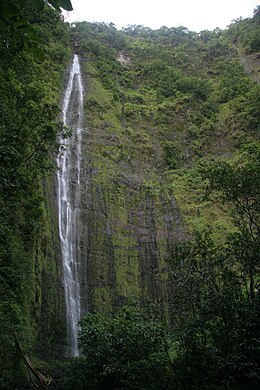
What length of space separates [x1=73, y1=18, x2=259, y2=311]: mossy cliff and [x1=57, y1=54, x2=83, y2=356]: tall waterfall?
1.54 feet

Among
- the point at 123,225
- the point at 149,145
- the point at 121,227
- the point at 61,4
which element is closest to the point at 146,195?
the point at 123,225

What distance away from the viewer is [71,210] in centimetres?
2086

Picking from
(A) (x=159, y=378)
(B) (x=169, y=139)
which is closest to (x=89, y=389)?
(A) (x=159, y=378)

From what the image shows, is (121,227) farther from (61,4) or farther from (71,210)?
(61,4)

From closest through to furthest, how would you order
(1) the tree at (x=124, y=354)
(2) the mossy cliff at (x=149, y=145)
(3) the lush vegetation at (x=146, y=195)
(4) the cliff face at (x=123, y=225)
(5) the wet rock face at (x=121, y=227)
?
1. (3) the lush vegetation at (x=146, y=195)
2. (1) the tree at (x=124, y=354)
3. (5) the wet rock face at (x=121, y=227)
4. (4) the cliff face at (x=123, y=225)
5. (2) the mossy cliff at (x=149, y=145)

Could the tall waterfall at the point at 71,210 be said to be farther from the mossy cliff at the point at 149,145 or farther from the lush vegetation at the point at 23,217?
the lush vegetation at the point at 23,217

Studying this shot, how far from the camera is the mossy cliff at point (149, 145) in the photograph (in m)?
19.7

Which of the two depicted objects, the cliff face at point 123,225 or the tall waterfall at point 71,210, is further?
the cliff face at point 123,225

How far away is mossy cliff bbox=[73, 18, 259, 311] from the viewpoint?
19.7m

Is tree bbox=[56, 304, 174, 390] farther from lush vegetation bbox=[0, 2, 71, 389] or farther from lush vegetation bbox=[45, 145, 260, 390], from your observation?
lush vegetation bbox=[0, 2, 71, 389]

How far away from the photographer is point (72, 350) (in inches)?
623

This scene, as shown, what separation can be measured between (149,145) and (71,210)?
9.96 metres

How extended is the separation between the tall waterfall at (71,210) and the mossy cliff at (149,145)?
469 mm

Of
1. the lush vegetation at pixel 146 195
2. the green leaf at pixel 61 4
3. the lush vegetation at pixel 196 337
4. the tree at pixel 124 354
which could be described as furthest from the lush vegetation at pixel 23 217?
the green leaf at pixel 61 4
